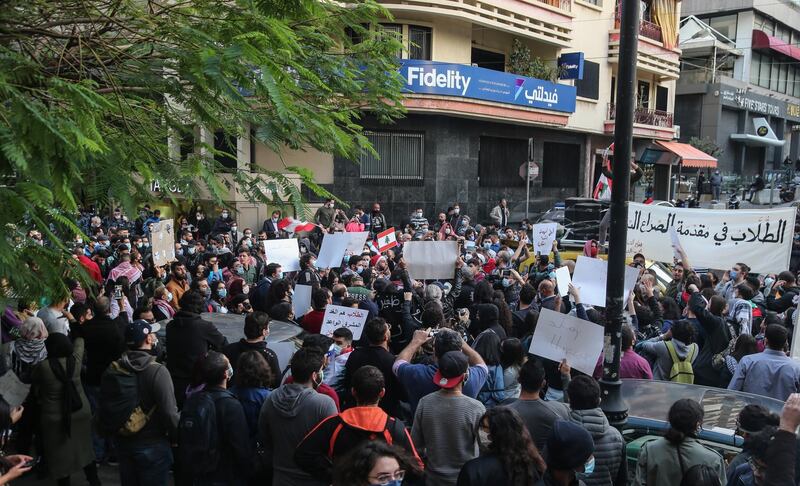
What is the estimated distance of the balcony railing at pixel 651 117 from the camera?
1212 inches

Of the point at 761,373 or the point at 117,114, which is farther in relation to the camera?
the point at 761,373

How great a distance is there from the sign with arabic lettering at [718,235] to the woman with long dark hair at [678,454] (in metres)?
6.11

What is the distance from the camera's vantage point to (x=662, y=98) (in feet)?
113

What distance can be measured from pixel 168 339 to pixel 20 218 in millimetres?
2322

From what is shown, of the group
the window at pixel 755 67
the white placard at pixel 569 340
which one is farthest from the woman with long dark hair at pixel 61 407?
the window at pixel 755 67

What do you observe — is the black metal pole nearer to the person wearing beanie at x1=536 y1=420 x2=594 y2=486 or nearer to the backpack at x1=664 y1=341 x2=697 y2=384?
the backpack at x1=664 y1=341 x2=697 y2=384

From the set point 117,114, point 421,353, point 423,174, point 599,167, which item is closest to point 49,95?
point 117,114

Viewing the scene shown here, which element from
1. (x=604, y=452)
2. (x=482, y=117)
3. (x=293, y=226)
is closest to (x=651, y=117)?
(x=482, y=117)

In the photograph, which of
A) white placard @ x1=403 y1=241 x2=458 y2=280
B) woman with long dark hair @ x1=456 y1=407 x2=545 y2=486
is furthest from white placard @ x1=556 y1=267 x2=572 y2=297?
woman with long dark hair @ x1=456 y1=407 x2=545 y2=486

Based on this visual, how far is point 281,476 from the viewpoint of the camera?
4.32m

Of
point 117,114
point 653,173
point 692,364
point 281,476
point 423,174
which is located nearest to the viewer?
point 281,476

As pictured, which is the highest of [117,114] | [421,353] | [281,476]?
[117,114]

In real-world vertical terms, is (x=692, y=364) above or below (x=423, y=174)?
below

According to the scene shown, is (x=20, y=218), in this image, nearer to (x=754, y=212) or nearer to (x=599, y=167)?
(x=754, y=212)
